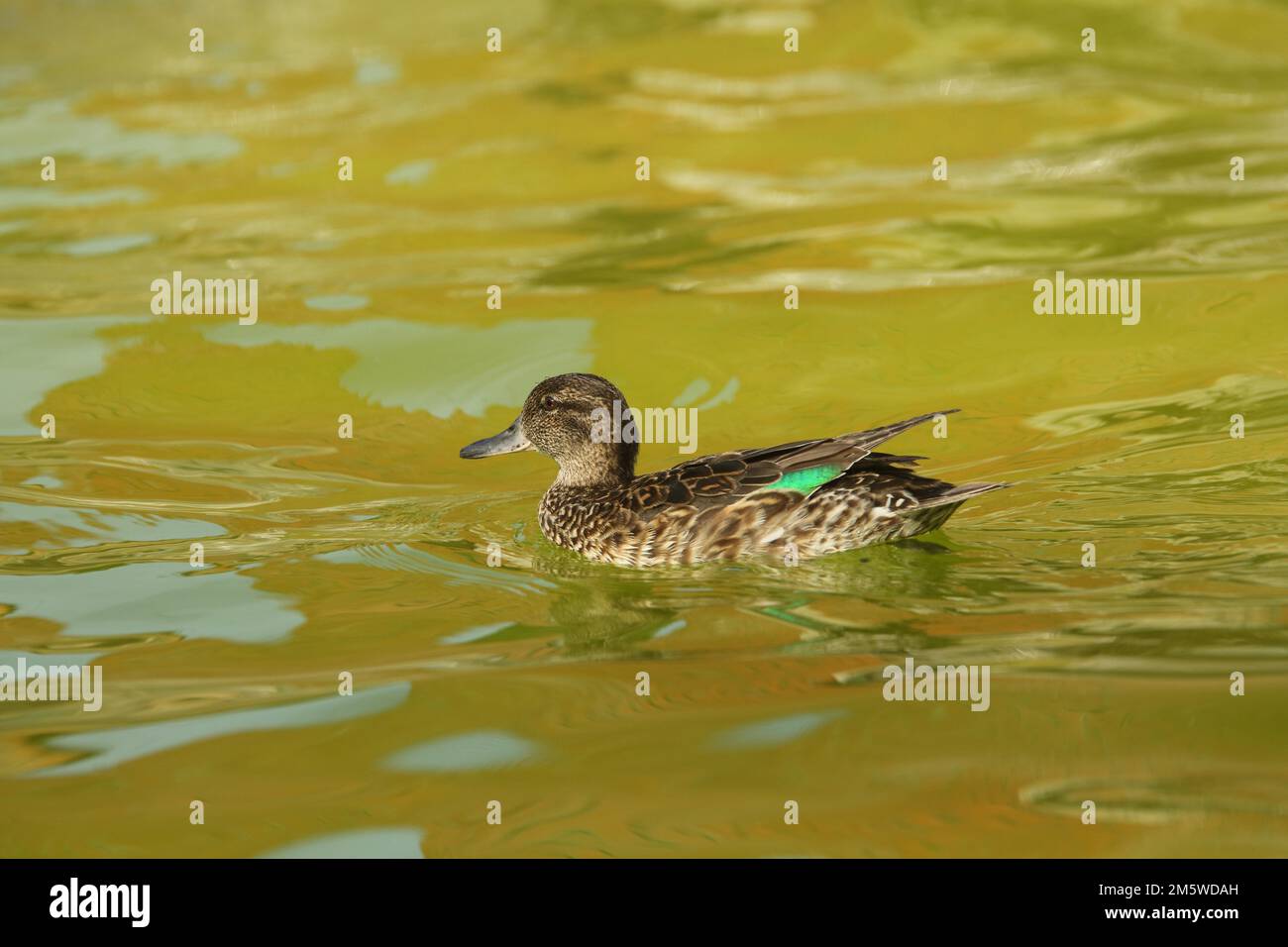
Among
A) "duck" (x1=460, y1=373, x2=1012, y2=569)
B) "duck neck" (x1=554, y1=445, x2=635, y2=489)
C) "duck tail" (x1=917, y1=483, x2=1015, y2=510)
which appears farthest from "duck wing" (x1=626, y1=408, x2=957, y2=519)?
"duck neck" (x1=554, y1=445, x2=635, y2=489)

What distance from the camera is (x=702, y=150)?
661 inches

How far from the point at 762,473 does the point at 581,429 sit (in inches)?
59.1

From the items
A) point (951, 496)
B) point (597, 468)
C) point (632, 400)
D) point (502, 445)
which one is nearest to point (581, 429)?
point (597, 468)

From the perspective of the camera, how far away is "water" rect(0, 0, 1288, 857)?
19.9ft

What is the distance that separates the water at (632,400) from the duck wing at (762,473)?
0.40 m

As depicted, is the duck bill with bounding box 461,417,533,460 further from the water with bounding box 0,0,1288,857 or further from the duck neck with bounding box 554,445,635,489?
the water with bounding box 0,0,1288,857

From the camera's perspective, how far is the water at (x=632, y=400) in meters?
6.07

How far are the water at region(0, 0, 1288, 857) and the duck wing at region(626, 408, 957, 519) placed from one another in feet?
1.31

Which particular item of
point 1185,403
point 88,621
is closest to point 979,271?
point 1185,403

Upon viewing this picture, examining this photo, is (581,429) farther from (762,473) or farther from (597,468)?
(762,473)

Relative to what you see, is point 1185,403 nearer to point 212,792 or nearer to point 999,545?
point 999,545

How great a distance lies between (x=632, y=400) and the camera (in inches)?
487

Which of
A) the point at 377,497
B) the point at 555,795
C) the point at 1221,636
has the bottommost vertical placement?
the point at 555,795

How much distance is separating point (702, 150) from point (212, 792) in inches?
462
